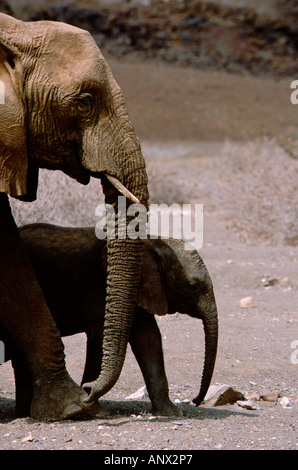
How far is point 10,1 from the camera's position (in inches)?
1278

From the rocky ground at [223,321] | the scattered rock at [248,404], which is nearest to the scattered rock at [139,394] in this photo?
the rocky ground at [223,321]

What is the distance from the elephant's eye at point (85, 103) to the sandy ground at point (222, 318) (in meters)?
1.83

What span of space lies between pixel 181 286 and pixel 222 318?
2.59m

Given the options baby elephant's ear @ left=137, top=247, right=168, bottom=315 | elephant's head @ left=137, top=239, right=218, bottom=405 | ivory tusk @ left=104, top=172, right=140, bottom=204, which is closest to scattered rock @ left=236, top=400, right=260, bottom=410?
elephant's head @ left=137, top=239, right=218, bottom=405

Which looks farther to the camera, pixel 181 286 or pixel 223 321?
pixel 223 321

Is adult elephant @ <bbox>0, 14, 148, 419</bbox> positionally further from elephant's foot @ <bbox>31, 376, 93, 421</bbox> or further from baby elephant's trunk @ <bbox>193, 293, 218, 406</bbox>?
baby elephant's trunk @ <bbox>193, 293, 218, 406</bbox>

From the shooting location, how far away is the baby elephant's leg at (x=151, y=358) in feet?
21.1

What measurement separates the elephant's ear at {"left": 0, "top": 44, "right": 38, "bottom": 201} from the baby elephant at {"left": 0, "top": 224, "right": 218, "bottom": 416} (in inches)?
37.4

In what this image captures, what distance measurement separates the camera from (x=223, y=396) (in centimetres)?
684

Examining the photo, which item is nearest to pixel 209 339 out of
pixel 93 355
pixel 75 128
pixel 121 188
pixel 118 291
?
pixel 93 355

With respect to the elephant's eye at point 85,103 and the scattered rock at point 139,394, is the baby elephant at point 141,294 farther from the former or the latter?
the elephant's eye at point 85,103

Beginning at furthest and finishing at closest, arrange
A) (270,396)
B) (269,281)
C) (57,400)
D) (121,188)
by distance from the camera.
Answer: (269,281)
(270,396)
(57,400)
(121,188)

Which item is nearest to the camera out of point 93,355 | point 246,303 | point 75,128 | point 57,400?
point 75,128

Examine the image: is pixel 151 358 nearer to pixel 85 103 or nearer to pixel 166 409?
pixel 166 409
